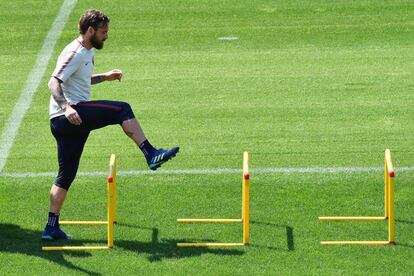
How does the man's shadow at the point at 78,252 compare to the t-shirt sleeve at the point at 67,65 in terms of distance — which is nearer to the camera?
the man's shadow at the point at 78,252

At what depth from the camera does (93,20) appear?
11.8 meters

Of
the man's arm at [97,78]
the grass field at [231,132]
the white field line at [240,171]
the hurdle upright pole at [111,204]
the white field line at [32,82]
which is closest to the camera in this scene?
the hurdle upright pole at [111,204]

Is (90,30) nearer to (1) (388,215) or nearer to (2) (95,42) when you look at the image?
(2) (95,42)

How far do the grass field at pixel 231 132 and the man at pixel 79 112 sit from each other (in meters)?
0.59

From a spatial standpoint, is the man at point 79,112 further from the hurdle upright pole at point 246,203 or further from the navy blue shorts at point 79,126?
the hurdle upright pole at point 246,203

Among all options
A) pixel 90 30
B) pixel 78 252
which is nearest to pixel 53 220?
pixel 78 252

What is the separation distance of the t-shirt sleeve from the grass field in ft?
5.33

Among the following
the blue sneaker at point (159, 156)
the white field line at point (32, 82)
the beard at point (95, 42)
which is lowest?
the white field line at point (32, 82)

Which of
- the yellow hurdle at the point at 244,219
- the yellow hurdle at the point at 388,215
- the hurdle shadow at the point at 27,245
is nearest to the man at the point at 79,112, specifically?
the hurdle shadow at the point at 27,245

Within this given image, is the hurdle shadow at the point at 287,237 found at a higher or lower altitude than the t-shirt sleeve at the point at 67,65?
lower

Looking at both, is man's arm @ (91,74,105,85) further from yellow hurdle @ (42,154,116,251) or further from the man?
yellow hurdle @ (42,154,116,251)

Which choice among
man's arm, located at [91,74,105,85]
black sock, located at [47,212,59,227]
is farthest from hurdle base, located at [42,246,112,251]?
man's arm, located at [91,74,105,85]

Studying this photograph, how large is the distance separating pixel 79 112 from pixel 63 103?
22 cm

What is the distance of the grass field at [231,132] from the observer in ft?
38.5
